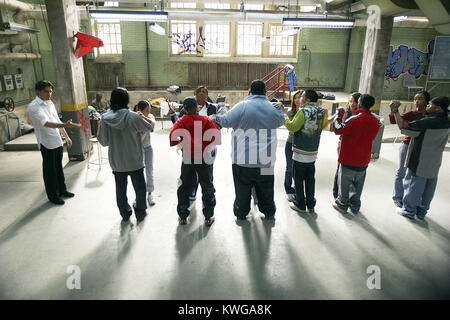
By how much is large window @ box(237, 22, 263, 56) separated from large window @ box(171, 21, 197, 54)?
1833 mm

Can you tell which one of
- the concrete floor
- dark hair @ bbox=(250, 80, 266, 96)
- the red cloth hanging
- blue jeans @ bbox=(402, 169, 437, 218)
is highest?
the red cloth hanging

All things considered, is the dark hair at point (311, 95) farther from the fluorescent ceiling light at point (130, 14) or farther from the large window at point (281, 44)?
the large window at point (281, 44)

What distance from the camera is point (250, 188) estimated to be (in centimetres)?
374

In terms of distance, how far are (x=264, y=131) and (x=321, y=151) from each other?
411 centimetres

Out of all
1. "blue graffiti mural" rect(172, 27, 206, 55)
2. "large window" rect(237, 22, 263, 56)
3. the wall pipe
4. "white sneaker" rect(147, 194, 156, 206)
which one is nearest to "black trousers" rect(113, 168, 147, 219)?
"white sneaker" rect(147, 194, 156, 206)

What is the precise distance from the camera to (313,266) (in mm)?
3035

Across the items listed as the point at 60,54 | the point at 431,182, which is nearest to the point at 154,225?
the point at 431,182

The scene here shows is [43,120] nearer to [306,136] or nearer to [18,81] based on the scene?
[306,136]

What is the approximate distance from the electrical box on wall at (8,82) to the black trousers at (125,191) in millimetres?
6734

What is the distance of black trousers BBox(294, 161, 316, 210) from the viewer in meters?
3.88

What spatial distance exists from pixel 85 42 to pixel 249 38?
8.04 meters

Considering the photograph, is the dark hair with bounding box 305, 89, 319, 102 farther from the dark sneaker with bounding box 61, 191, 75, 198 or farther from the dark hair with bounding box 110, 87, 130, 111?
the dark sneaker with bounding box 61, 191, 75, 198
